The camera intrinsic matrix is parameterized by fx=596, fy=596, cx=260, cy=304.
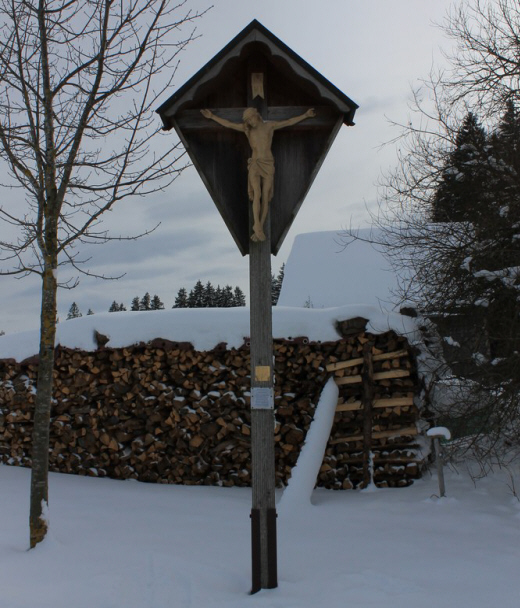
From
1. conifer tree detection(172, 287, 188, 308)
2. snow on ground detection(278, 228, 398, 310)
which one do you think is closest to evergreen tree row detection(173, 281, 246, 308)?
conifer tree detection(172, 287, 188, 308)

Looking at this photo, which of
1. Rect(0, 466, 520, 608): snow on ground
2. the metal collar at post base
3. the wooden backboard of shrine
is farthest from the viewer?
the wooden backboard of shrine

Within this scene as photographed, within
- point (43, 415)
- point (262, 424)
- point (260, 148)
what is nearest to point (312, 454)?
point (262, 424)

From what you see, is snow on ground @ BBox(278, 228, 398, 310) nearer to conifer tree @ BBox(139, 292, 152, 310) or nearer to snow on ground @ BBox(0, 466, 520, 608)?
snow on ground @ BBox(0, 466, 520, 608)

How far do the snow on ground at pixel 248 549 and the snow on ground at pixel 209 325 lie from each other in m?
1.93

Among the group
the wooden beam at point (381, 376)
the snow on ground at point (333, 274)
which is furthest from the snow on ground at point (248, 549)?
the snow on ground at point (333, 274)

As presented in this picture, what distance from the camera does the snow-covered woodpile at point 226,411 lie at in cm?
752

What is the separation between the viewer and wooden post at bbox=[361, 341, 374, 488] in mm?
7434

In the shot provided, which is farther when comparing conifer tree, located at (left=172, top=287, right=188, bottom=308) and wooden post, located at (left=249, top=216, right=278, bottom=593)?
conifer tree, located at (left=172, top=287, right=188, bottom=308)

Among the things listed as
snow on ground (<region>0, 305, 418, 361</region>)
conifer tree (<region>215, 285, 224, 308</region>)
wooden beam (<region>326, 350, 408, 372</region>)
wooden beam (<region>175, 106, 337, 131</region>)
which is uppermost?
conifer tree (<region>215, 285, 224, 308</region>)

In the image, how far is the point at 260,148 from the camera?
14.3ft

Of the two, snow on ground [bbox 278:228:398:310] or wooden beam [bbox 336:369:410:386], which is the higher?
snow on ground [bbox 278:228:398:310]

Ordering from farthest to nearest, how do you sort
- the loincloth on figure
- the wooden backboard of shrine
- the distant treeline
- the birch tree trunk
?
1. the distant treeline
2. the birch tree trunk
3. the wooden backboard of shrine
4. the loincloth on figure

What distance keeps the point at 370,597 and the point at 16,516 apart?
407 centimetres

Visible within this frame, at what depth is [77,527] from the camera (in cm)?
571
